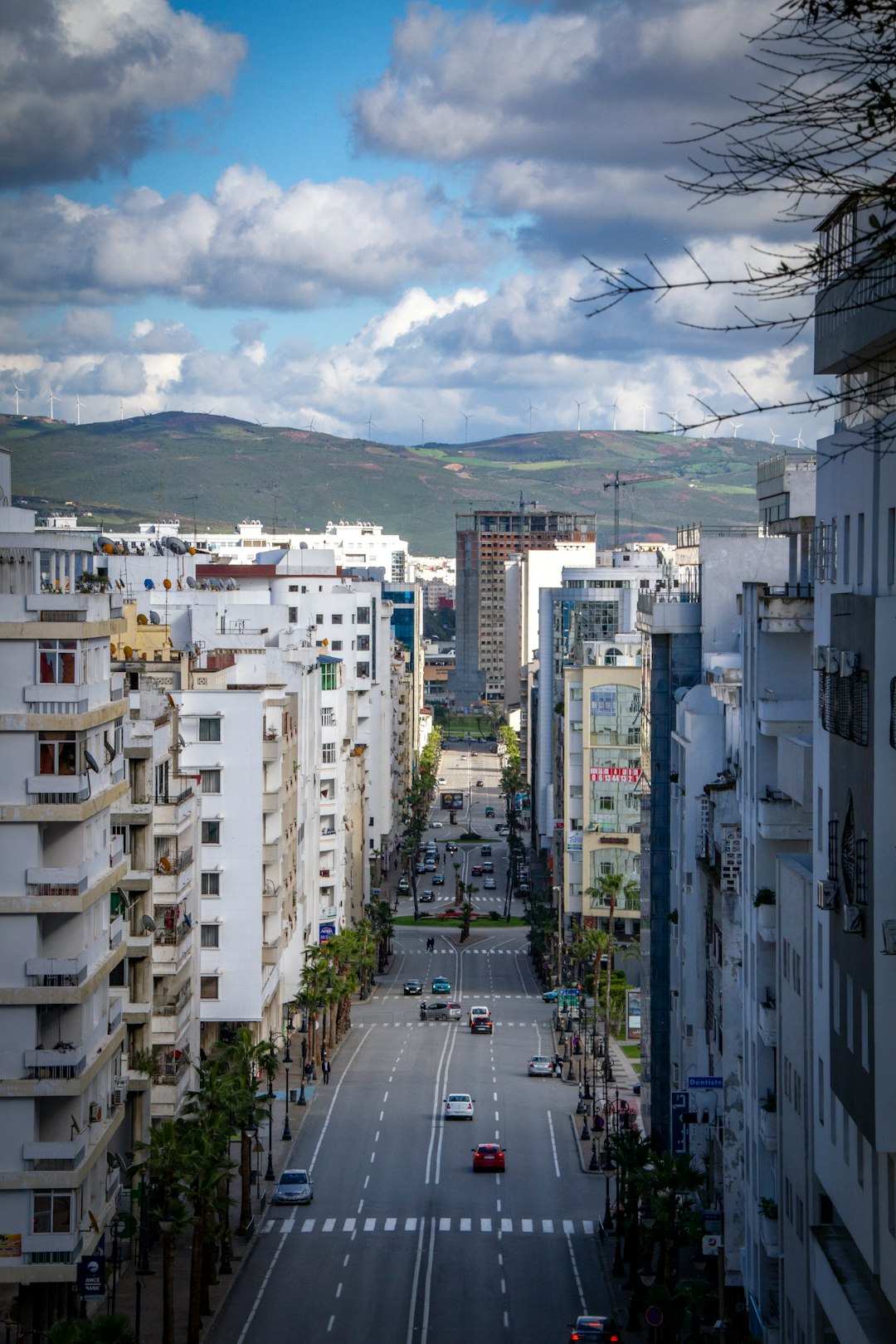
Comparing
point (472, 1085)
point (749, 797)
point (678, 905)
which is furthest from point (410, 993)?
point (749, 797)

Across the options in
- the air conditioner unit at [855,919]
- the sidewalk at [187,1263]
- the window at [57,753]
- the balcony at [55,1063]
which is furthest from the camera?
the sidewalk at [187,1263]

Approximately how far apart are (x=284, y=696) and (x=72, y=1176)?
54.8 meters

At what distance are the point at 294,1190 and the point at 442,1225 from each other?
7186 mm

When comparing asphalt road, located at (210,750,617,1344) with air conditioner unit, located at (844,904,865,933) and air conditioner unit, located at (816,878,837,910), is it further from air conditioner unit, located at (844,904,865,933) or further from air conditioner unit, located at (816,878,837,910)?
air conditioner unit, located at (844,904,865,933)

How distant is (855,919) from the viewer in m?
31.1

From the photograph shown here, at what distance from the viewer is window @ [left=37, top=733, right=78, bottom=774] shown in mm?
49000

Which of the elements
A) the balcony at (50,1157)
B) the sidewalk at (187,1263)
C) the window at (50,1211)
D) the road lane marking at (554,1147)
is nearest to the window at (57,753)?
the balcony at (50,1157)

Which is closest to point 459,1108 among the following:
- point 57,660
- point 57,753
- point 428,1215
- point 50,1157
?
point 428,1215

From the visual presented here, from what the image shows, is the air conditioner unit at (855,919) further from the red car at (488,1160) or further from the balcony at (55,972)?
the red car at (488,1160)

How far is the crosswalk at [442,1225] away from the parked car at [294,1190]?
205 cm

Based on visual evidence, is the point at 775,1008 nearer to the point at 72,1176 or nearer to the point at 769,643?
the point at 769,643

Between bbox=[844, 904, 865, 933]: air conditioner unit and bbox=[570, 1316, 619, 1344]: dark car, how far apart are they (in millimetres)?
27910

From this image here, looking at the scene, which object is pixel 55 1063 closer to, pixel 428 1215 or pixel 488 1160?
pixel 428 1215

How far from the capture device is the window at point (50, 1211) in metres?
47.7
